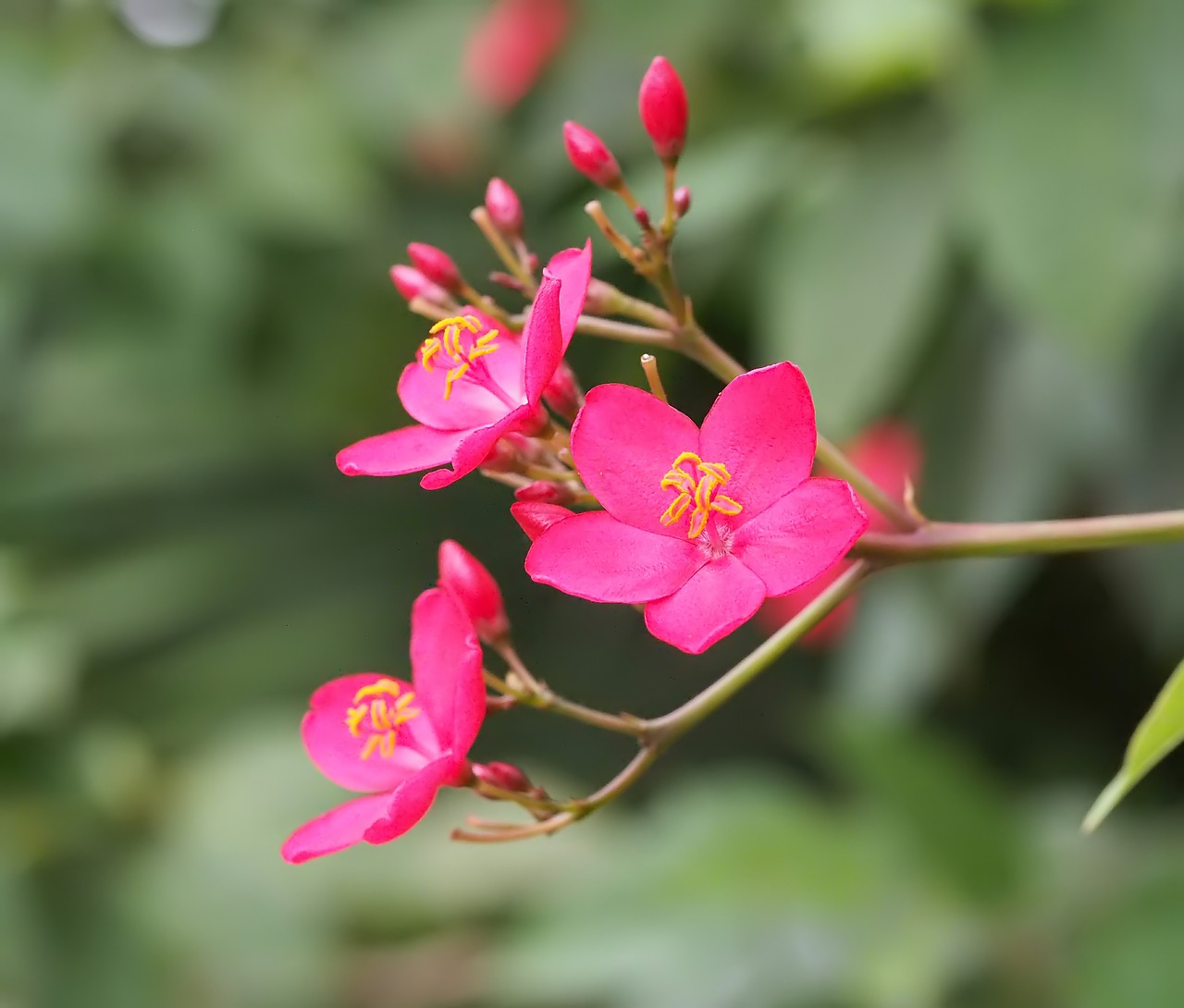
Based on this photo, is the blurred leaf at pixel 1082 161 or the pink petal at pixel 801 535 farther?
the blurred leaf at pixel 1082 161

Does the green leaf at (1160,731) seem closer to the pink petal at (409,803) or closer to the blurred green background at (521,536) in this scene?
the pink petal at (409,803)

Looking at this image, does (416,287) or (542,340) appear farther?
(416,287)

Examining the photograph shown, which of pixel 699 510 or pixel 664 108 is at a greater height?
pixel 664 108

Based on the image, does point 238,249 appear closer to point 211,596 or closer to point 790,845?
point 211,596

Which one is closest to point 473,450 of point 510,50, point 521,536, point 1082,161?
point 1082,161

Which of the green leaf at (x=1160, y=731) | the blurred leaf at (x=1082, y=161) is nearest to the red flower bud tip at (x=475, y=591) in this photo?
the green leaf at (x=1160, y=731)

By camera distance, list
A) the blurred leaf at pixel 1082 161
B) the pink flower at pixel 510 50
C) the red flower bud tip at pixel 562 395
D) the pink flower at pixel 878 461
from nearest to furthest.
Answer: the red flower bud tip at pixel 562 395 < the blurred leaf at pixel 1082 161 < the pink flower at pixel 878 461 < the pink flower at pixel 510 50

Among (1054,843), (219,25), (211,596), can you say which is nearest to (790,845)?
(1054,843)

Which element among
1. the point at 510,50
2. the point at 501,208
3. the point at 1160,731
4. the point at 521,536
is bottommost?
the point at 521,536

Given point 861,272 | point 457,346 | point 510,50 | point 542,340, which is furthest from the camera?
point 510,50

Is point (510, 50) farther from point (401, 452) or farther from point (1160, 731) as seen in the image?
point (1160, 731)
